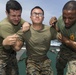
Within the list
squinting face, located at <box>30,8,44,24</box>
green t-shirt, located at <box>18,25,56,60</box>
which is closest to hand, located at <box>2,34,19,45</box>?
green t-shirt, located at <box>18,25,56,60</box>

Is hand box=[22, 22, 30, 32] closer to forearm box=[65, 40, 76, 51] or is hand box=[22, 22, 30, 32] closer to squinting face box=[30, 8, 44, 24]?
squinting face box=[30, 8, 44, 24]

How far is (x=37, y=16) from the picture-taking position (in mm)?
5625

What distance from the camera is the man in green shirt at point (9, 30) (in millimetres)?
5656

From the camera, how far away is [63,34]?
5.74 meters

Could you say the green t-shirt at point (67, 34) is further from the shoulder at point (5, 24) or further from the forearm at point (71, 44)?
the shoulder at point (5, 24)

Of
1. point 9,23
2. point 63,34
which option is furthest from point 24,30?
point 63,34

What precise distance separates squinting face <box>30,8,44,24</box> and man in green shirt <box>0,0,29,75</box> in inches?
11.1

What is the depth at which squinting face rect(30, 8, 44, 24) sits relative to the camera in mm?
5617

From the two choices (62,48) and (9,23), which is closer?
(9,23)

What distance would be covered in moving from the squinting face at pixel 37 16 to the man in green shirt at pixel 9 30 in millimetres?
282

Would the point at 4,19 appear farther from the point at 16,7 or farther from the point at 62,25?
the point at 62,25

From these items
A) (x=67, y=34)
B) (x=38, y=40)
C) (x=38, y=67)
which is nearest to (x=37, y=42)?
(x=38, y=40)

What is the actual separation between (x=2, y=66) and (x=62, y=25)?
1547 mm

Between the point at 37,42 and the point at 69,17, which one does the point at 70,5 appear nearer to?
the point at 69,17
